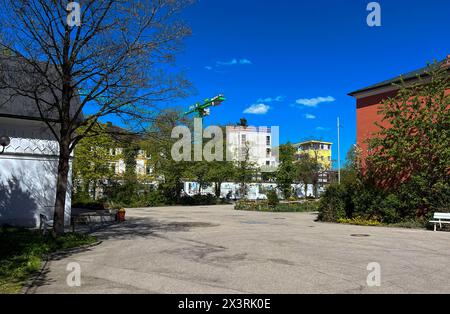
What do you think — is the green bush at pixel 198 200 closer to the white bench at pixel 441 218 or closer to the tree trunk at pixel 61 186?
the white bench at pixel 441 218

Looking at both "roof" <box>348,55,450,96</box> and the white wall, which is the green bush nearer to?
"roof" <box>348,55,450,96</box>

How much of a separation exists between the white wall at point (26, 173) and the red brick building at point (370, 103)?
54.0 feet

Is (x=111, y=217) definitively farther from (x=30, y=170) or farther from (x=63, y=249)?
(x=63, y=249)

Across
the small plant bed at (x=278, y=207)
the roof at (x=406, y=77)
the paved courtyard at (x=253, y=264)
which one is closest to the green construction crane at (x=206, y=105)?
the small plant bed at (x=278, y=207)

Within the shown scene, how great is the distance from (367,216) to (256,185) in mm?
41654

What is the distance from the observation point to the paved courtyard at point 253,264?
7404mm

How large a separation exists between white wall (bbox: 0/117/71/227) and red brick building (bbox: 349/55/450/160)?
54.0 ft

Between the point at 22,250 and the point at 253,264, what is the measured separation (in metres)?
6.41

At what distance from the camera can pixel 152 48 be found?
14.1 m

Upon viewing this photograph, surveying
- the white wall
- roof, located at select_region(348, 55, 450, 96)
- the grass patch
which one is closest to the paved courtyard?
the grass patch

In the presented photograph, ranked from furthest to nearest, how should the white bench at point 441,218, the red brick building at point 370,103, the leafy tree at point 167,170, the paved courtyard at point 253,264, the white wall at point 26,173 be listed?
1. the leafy tree at point 167,170
2. the red brick building at point 370,103
3. the white bench at point 441,218
4. the white wall at point 26,173
5. the paved courtyard at point 253,264

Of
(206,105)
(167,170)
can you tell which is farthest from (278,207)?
(206,105)

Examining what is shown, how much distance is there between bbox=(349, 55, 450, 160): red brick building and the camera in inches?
899
